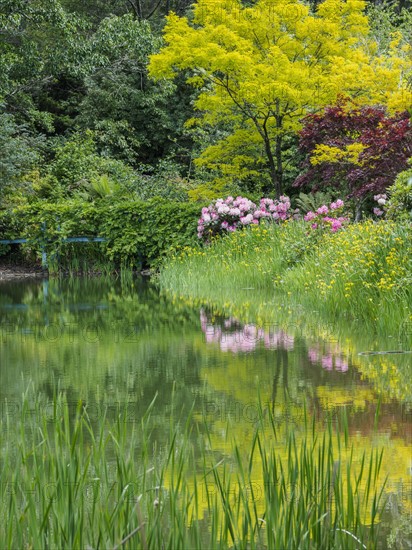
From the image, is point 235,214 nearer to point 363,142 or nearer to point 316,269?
point 363,142

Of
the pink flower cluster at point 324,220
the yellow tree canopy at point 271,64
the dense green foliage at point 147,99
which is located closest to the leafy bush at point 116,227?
the dense green foliage at point 147,99

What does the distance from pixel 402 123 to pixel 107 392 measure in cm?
915

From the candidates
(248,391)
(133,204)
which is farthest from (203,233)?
(248,391)

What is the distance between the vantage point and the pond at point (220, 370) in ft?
13.1

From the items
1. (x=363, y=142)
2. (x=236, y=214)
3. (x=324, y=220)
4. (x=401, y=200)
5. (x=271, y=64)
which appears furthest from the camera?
(x=271, y=64)

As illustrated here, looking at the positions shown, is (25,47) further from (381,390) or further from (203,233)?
(381,390)

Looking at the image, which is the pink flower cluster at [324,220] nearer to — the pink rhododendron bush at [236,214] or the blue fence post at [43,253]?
the pink rhododendron bush at [236,214]

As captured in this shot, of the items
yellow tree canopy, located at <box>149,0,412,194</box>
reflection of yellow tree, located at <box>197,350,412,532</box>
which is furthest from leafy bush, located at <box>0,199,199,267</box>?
reflection of yellow tree, located at <box>197,350,412,532</box>

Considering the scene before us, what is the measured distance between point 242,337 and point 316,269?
9.01 ft

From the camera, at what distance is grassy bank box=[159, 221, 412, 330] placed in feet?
25.1

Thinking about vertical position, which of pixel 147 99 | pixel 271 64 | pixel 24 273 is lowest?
pixel 24 273

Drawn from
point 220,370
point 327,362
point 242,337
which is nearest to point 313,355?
point 327,362

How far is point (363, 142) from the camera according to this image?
13.6m

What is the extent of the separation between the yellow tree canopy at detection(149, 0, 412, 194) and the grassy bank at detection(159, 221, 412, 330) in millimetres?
3360
